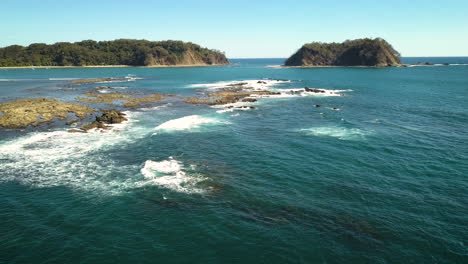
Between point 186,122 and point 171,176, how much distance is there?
2703cm

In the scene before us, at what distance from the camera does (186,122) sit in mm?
59688

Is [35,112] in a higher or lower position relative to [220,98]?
lower

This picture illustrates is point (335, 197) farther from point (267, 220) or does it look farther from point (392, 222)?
point (267, 220)

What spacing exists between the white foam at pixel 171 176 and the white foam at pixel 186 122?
17628mm

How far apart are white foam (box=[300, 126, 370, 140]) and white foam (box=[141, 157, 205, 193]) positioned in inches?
996

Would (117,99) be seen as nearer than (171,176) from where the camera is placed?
No

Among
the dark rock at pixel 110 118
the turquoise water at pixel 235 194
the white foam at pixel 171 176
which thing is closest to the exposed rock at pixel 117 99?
the dark rock at pixel 110 118

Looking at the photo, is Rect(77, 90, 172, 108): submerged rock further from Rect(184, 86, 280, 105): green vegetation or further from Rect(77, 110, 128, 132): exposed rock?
Rect(77, 110, 128, 132): exposed rock

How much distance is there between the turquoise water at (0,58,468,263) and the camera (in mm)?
21766

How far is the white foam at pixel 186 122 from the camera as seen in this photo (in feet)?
181

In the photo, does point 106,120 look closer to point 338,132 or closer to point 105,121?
point 105,121

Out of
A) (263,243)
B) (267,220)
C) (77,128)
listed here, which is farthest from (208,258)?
(77,128)

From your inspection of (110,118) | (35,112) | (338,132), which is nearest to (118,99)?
(35,112)

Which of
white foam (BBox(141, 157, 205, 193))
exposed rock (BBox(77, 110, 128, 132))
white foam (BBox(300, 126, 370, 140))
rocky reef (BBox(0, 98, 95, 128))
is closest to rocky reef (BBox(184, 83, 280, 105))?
exposed rock (BBox(77, 110, 128, 132))
